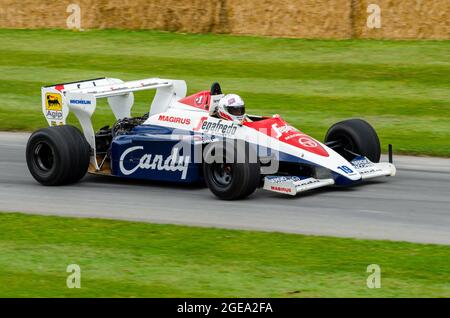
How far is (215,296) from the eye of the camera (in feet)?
36.1

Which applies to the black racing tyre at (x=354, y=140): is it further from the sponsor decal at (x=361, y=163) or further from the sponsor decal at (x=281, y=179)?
the sponsor decal at (x=281, y=179)

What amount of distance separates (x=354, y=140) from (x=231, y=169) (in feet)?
7.79

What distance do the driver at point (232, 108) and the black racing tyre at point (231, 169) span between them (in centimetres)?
78

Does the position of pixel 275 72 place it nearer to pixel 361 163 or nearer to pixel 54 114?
pixel 54 114

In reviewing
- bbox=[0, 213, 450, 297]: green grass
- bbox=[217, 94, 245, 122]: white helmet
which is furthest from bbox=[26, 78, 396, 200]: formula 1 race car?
bbox=[0, 213, 450, 297]: green grass

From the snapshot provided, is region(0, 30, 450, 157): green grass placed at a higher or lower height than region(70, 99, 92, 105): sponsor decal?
lower

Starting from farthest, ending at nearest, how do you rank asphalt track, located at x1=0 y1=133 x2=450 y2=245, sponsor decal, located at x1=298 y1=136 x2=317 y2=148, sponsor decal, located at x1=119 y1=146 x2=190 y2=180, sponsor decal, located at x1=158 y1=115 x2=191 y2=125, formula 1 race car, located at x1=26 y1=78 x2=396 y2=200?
sponsor decal, located at x1=158 y1=115 x2=191 y2=125 → sponsor decal, located at x1=119 y1=146 x2=190 y2=180 → sponsor decal, located at x1=298 y1=136 x2=317 y2=148 → formula 1 race car, located at x1=26 y1=78 x2=396 y2=200 → asphalt track, located at x1=0 y1=133 x2=450 y2=245

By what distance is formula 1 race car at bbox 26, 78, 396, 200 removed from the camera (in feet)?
50.8

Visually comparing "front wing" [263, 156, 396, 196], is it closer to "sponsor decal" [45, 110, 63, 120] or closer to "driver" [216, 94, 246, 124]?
"driver" [216, 94, 246, 124]

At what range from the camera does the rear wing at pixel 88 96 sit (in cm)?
1709

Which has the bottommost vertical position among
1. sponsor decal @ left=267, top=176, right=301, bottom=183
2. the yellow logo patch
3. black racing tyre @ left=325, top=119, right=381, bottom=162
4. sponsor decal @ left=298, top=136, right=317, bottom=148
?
sponsor decal @ left=267, top=176, right=301, bottom=183

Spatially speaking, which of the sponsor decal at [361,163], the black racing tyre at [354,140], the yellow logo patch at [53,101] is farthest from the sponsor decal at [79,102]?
the sponsor decal at [361,163]

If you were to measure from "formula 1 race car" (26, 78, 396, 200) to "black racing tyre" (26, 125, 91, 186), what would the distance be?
1cm

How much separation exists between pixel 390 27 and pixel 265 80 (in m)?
4.01
